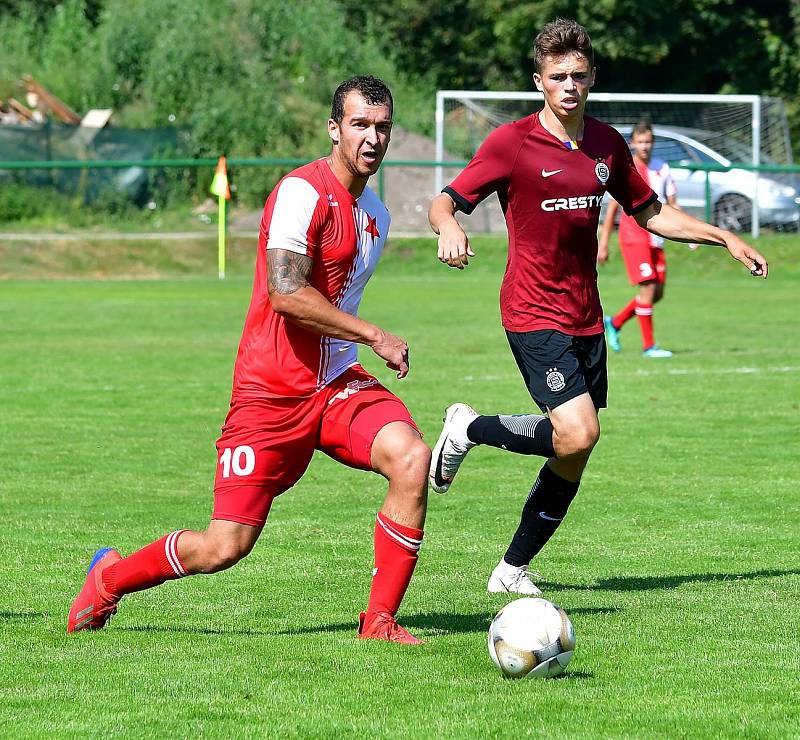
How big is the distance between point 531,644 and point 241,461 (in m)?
1.26

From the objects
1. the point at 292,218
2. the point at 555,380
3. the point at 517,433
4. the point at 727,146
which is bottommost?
the point at 517,433

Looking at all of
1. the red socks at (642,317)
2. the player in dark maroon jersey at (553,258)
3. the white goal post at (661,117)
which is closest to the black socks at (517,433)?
the player in dark maroon jersey at (553,258)

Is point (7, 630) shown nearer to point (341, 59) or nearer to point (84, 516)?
point (84, 516)

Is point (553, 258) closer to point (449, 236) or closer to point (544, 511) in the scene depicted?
point (449, 236)

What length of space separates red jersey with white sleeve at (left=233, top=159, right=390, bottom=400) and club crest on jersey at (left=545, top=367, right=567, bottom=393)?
3.77 feet

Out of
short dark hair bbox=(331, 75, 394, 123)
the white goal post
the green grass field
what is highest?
the white goal post

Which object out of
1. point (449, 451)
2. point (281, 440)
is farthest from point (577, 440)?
point (281, 440)

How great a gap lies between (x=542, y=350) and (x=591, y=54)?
1274 millimetres

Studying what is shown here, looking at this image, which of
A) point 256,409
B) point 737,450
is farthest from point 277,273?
point 737,450

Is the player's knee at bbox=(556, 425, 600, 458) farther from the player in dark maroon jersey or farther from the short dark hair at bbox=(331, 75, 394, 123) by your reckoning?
the short dark hair at bbox=(331, 75, 394, 123)

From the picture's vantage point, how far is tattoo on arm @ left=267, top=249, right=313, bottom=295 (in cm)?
518

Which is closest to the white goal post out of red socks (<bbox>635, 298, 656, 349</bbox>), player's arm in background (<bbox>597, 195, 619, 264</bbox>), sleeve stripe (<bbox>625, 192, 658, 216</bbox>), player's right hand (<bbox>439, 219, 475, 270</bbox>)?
player's arm in background (<bbox>597, 195, 619, 264</bbox>)

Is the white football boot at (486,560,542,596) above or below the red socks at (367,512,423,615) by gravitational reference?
below

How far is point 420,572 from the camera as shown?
22.0 ft
